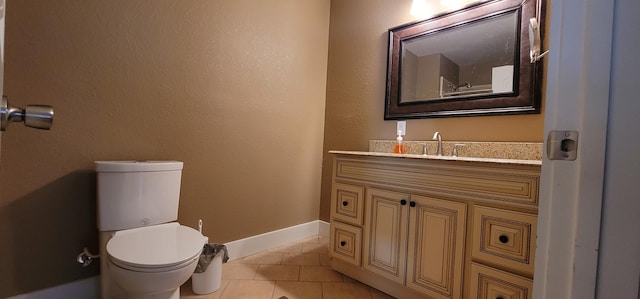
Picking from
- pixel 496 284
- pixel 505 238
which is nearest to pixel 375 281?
pixel 496 284

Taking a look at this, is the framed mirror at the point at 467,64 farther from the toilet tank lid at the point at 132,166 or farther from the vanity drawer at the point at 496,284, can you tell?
the toilet tank lid at the point at 132,166

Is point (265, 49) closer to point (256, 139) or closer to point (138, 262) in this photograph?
point (256, 139)

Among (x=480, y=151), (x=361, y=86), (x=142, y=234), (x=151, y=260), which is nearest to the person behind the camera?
(x=151, y=260)

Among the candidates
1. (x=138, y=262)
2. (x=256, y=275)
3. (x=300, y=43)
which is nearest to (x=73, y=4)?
(x=138, y=262)

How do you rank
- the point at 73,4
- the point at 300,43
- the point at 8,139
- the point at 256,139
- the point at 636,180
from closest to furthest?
the point at 636,180
the point at 8,139
the point at 73,4
the point at 256,139
the point at 300,43

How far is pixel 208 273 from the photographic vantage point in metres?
1.54

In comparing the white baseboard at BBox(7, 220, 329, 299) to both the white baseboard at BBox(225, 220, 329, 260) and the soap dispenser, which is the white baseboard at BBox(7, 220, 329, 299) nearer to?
the white baseboard at BBox(225, 220, 329, 260)

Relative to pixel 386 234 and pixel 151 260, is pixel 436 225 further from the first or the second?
pixel 151 260

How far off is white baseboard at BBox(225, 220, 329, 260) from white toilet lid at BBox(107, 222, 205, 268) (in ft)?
2.23

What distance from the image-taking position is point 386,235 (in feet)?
5.04

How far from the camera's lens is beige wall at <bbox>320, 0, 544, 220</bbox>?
2.00 metres

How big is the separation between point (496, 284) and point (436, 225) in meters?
0.33

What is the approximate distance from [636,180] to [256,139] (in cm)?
199

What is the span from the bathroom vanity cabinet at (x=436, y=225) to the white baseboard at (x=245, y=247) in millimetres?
639
